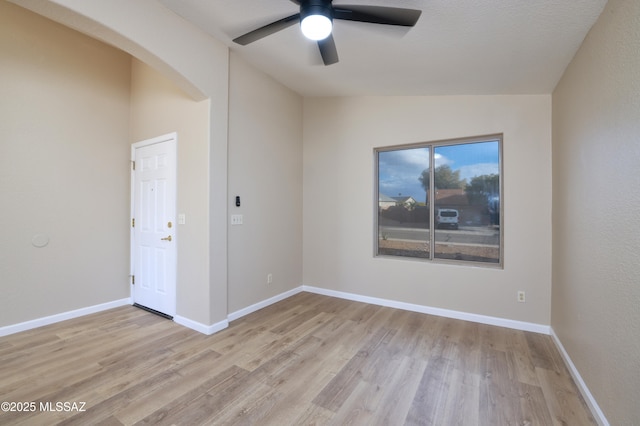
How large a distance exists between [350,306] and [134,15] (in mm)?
3753

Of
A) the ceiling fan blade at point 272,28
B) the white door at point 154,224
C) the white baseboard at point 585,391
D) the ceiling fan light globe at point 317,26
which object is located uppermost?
the ceiling fan blade at point 272,28

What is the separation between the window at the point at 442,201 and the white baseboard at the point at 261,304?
141 centimetres

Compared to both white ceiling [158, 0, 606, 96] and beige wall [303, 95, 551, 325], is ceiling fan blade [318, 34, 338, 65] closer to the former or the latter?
white ceiling [158, 0, 606, 96]

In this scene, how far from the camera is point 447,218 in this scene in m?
3.44

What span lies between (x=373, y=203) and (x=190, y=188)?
7.66 ft

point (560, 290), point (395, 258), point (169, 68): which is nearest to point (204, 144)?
point (169, 68)

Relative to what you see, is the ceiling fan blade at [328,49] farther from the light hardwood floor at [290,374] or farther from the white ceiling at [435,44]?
the light hardwood floor at [290,374]

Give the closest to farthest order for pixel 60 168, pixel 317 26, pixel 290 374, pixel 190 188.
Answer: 1. pixel 317 26
2. pixel 290 374
3. pixel 190 188
4. pixel 60 168

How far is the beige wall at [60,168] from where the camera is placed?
279 centimetres

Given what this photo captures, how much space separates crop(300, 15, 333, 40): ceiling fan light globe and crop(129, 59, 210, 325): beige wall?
57.3 inches

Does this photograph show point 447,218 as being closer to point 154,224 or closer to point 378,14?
point 378,14

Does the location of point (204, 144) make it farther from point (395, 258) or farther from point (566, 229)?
point (566, 229)

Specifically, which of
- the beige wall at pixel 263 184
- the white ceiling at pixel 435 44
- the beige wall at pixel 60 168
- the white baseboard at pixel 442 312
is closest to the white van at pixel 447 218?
the white baseboard at pixel 442 312

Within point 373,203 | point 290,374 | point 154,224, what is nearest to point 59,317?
point 154,224
